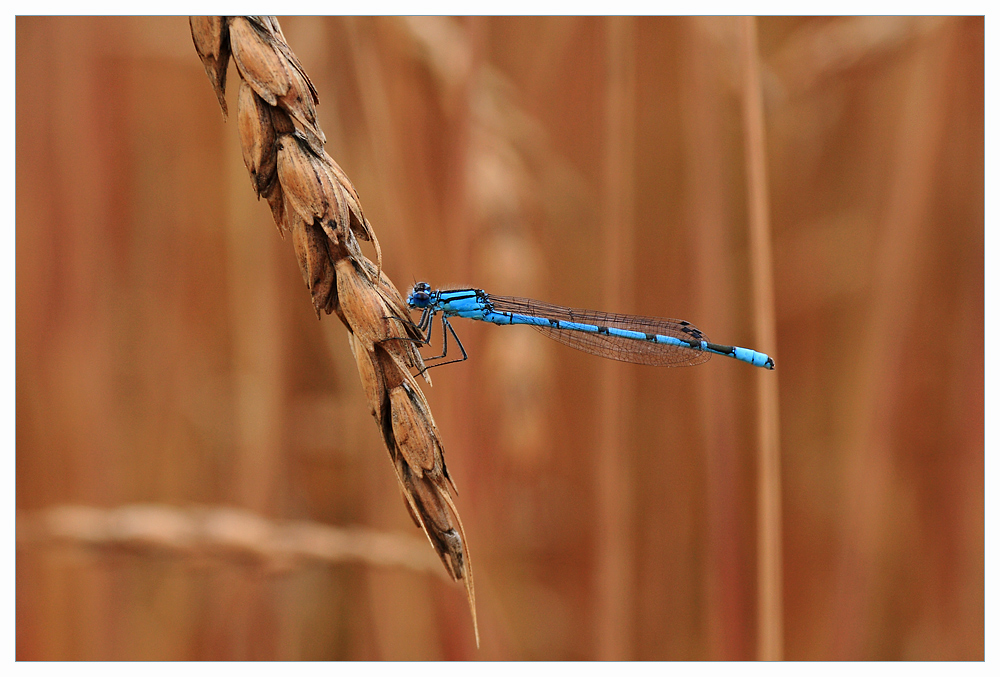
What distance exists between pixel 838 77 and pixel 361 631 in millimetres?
3838

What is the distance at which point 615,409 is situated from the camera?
2.42m

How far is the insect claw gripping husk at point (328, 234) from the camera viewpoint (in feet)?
3.65

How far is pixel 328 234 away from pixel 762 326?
1.31 m

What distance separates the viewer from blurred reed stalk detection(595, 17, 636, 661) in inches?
91.0

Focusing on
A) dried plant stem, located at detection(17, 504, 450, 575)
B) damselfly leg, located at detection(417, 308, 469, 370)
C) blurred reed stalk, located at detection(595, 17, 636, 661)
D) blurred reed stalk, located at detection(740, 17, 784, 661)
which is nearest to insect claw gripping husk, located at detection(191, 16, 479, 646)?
dried plant stem, located at detection(17, 504, 450, 575)

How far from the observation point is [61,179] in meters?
2.69

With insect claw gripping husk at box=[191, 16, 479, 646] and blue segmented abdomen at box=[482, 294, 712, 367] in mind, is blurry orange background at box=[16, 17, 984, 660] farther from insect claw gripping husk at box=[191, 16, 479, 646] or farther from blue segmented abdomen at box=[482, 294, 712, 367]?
insect claw gripping husk at box=[191, 16, 479, 646]

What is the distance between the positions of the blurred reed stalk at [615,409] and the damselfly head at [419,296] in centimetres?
66

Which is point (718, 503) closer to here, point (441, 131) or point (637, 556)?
point (637, 556)

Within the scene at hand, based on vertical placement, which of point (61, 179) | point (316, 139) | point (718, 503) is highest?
point (61, 179)

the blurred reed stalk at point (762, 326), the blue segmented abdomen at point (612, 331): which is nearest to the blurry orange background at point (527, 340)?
the blue segmented abdomen at point (612, 331)

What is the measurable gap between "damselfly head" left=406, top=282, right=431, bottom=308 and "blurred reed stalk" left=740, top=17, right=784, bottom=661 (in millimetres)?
1116

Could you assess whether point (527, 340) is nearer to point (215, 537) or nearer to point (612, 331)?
point (612, 331)

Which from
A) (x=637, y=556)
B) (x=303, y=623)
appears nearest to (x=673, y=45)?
(x=637, y=556)
